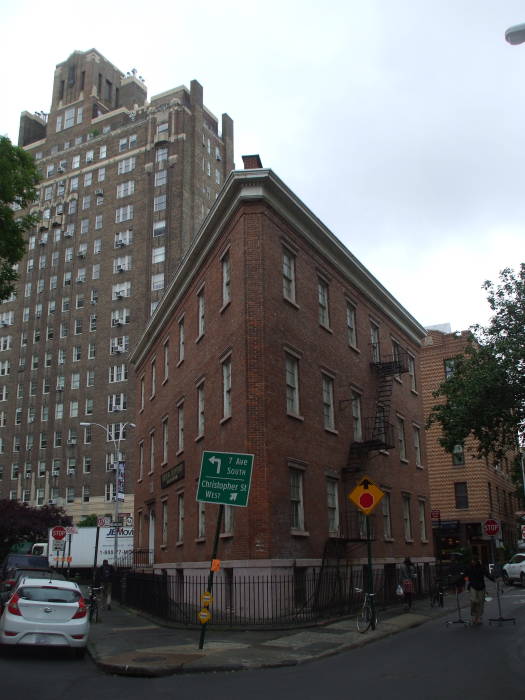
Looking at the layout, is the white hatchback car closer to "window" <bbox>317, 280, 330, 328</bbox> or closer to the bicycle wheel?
the bicycle wheel

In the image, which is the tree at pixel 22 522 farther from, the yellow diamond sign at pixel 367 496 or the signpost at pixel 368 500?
the yellow diamond sign at pixel 367 496

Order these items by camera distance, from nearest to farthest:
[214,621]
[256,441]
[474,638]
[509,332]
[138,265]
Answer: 1. [474,638]
2. [214,621]
3. [256,441]
4. [509,332]
5. [138,265]

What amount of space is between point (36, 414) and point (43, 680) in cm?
6299

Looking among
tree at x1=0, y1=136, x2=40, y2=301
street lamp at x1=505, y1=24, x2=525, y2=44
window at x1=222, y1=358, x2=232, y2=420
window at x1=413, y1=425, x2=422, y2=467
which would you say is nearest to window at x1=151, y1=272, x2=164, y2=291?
window at x1=413, y1=425, x2=422, y2=467

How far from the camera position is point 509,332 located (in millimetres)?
26359

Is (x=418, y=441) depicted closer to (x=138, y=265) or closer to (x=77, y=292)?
(x=138, y=265)

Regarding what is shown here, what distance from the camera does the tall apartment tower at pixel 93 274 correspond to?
65.0 m

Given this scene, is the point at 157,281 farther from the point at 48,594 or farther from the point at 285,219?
the point at 48,594

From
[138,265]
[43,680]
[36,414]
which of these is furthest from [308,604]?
[36,414]

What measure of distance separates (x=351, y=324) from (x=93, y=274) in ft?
158

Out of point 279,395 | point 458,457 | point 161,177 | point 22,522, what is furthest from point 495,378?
point 161,177

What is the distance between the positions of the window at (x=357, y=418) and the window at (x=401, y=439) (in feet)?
15.9

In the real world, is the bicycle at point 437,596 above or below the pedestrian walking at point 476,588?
below

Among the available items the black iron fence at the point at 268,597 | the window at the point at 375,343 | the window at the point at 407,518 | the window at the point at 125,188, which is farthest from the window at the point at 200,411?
the window at the point at 125,188
